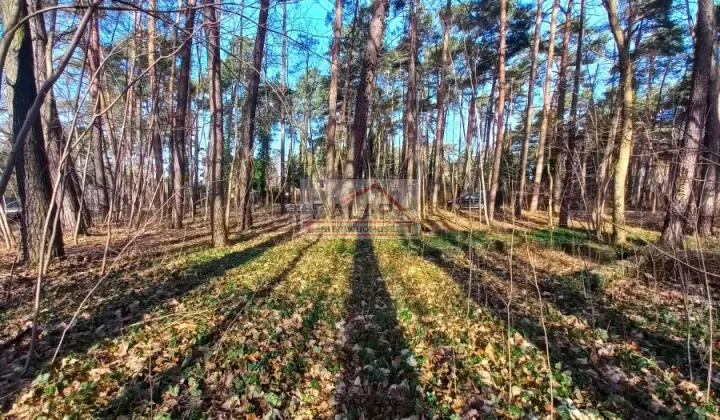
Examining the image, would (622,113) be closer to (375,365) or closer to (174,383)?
(375,365)

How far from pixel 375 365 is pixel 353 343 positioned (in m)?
0.37

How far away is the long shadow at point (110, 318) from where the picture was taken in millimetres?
2184

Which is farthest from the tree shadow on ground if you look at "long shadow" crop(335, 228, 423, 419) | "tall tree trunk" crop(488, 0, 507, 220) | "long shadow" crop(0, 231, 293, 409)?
"tall tree trunk" crop(488, 0, 507, 220)


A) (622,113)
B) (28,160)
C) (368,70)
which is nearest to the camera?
(28,160)

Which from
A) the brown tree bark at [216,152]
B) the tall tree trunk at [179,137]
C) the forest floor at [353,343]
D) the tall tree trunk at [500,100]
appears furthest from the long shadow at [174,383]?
Result: the tall tree trunk at [500,100]

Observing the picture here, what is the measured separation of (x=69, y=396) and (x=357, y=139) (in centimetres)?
652

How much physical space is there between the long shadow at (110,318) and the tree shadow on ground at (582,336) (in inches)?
127

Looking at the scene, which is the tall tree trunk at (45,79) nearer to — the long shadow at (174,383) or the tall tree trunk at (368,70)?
the long shadow at (174,383)

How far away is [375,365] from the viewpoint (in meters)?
2.47

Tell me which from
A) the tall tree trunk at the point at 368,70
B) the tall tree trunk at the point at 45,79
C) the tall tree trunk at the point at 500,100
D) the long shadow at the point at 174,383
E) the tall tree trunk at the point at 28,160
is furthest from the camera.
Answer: the tall tree trunk at the point at 500,100

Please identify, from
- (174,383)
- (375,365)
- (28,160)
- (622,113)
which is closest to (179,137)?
(28,160)

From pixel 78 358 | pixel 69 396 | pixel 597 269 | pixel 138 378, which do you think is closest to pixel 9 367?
pixel 78 358

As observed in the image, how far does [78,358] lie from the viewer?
Result: 90.0 inches

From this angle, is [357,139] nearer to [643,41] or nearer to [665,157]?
[665,157]
